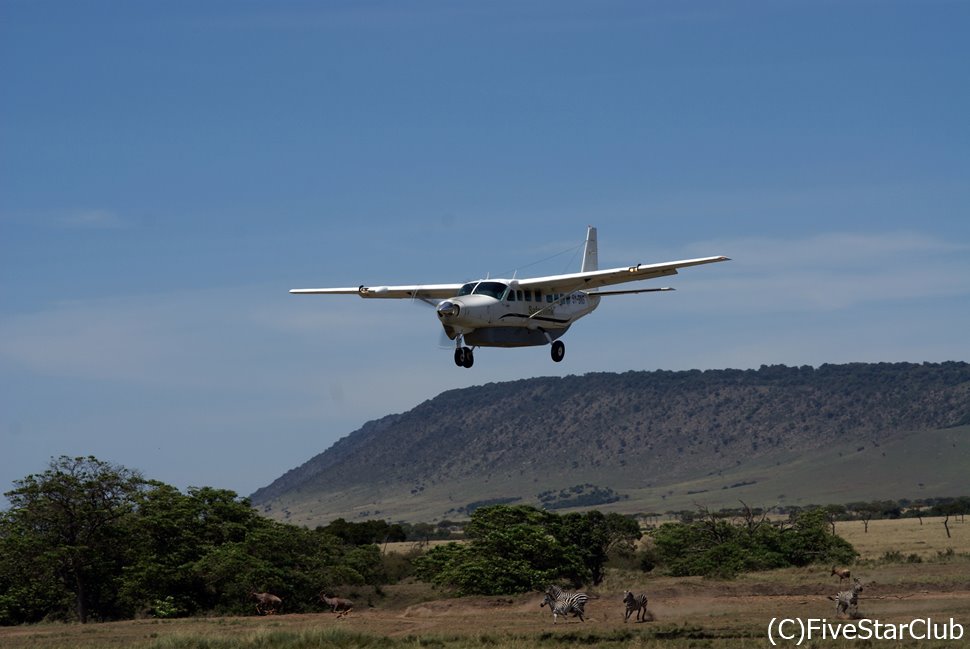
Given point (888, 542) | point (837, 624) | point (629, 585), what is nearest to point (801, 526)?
point (629, 585)

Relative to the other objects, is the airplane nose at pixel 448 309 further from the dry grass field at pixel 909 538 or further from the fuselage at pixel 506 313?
the dry grass field at pixel 909 538

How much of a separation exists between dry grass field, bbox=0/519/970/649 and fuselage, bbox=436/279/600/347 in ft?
29.1

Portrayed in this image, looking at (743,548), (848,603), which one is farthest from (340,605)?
(743,548)

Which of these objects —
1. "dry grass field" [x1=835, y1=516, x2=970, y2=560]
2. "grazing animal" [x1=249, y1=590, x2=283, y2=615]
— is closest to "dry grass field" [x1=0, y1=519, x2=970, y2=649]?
"grazing animal" [x1=249, y1=590, x2=283, y2=615]

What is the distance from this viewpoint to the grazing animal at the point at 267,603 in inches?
1943

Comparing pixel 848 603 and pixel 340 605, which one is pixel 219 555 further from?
pixel 848 603

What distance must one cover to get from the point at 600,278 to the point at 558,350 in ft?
11.9

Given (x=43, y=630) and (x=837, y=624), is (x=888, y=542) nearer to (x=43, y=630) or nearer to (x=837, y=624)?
(x=837, y=624)

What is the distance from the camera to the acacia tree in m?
53.2

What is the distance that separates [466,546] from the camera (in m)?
58.9

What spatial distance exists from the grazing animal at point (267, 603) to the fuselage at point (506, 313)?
13.6 metres

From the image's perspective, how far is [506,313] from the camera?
42875 millimetres

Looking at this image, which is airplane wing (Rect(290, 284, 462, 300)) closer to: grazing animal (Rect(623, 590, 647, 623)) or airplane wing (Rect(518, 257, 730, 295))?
airplane wing (Rect(518, 257, 730, 295))

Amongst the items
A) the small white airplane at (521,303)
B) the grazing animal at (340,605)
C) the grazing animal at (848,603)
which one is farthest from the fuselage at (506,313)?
the grazing animal at (848,603)
